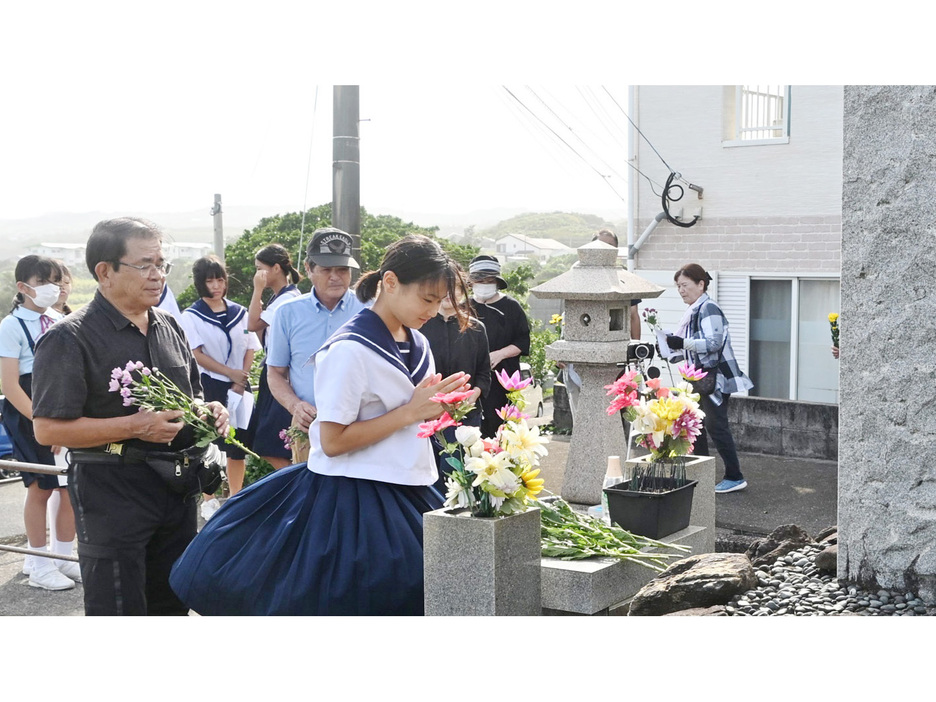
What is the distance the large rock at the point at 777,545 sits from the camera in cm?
445

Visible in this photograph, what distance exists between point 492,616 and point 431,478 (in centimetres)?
56

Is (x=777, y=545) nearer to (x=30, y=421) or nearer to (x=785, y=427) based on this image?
(x=30, y=421)

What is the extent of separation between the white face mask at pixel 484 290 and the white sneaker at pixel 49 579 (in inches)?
127

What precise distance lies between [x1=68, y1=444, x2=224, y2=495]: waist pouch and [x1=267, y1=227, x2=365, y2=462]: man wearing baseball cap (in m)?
1.72

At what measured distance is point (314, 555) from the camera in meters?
3.48

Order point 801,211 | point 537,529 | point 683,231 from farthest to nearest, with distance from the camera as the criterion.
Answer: point 683,231, point 801,211, point 537,529

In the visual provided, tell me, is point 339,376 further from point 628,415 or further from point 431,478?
point 628,415

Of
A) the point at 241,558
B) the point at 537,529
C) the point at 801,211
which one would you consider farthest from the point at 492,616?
the point at 801,211

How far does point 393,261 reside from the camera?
11.7 feet

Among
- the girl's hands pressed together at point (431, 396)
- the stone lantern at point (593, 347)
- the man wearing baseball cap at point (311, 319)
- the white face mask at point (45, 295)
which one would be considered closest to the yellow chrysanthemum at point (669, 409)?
the girl's hands pressed together at point (431, 396)

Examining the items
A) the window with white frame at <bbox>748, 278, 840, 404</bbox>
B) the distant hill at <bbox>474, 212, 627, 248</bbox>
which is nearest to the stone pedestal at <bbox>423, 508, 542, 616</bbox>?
the window with white frame at <bbox>748, 278, 840, 404</bbox>

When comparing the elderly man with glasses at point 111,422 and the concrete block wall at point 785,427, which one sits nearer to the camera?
the elderly man with glasses at point 111,422

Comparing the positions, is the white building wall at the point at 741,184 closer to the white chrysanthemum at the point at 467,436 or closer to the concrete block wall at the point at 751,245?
the concrete block wall at the point at 751,245

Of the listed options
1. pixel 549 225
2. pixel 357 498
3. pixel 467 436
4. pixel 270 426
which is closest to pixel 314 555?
pixel 357 498
